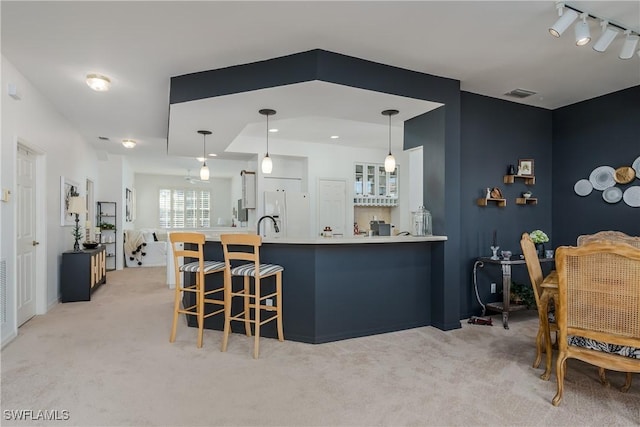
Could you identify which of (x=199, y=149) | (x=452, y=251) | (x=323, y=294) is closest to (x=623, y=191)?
(x=452, y=251)

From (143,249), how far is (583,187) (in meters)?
8.73

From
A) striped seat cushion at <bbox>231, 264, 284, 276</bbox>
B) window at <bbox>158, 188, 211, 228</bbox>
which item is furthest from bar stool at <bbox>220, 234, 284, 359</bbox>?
window at <bbox>158, 188, 211, 228</bbox>

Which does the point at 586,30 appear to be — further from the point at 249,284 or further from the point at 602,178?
the point at 249,284

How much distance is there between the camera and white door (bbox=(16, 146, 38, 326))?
3840 mm

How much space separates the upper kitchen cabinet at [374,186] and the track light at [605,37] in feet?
15.8

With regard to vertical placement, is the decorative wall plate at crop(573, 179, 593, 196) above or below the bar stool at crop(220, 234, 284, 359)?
above

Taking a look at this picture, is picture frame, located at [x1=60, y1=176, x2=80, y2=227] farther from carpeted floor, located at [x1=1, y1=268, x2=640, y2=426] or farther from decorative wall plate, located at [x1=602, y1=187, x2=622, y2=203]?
decorative wall plate, located at [x1=602, y1=187, x2=622, y2=203]

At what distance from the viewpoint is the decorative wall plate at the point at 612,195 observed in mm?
4168

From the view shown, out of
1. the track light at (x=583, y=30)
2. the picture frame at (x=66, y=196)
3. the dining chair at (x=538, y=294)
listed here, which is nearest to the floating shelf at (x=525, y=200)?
the dining chair at (x=538, y=294)

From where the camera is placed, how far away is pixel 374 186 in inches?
300

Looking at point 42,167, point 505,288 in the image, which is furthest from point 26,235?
point 505,288

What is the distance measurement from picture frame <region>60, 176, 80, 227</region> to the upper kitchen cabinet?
4869 millimetres

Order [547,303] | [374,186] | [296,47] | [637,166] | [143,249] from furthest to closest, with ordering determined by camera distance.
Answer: [143,249]
[374,186]
[637,166]
[296,47]
[547,303]

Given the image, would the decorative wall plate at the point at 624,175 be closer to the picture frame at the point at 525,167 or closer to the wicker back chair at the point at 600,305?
the picture frame at the point at 525,167
